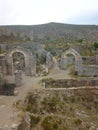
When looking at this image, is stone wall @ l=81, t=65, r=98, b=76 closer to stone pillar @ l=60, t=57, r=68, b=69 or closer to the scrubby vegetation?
stone pillar @ l=60, t=57, r=68, b=69

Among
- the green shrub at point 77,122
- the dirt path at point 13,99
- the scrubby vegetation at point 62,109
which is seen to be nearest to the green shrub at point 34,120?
the scrubby vegetation at point 62,109

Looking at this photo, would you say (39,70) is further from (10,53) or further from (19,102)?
(19,102)

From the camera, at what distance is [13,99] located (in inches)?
541

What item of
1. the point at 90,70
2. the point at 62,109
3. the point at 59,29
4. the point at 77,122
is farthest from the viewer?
the point at 59,29

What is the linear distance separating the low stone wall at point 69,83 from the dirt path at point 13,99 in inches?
37.9

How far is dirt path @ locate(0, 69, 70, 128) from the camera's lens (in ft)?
36.7

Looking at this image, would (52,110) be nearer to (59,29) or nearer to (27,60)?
(27,60)

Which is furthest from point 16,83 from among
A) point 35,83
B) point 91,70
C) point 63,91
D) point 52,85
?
point 91,70

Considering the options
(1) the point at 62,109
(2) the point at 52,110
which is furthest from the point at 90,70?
(2) the point at 52,110

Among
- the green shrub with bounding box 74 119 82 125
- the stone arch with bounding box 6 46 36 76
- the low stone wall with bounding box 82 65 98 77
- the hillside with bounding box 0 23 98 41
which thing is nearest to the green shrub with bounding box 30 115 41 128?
the green shrub with bounding box 74 119 82 125

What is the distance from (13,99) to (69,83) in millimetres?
4537

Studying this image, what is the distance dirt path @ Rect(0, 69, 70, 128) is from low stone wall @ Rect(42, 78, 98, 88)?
962mm

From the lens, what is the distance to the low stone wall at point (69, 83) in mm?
16047

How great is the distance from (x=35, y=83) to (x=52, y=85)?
1263 millimetres
